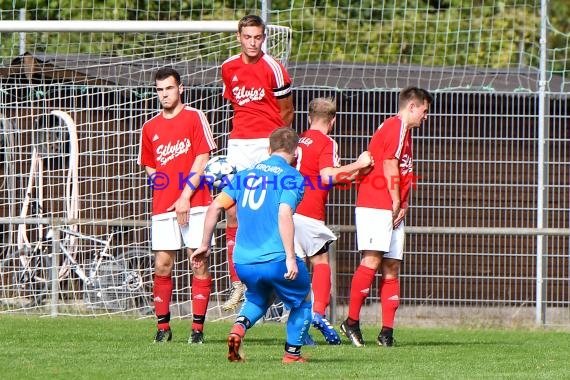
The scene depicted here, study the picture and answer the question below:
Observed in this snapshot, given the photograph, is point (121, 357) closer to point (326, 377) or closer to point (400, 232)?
point (326, 377)

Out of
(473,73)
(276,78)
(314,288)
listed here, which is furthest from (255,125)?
(473,73)

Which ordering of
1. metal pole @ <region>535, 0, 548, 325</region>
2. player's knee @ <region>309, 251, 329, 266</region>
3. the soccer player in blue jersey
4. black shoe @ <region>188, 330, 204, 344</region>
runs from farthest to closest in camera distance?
1. metal pole @ <region>535, 0, 548, 325</region>
2. player's knee @ <region>309, 251, 329, 266</region>
3. black shoe @ <region>188, 330, 204, 344</region>
4. the soccer player in blue jersey

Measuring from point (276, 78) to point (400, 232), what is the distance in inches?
63.1

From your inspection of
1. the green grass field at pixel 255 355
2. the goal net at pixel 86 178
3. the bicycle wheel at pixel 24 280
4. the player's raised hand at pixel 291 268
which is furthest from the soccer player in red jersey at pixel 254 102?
the bicycle wheel at pixel 24 280

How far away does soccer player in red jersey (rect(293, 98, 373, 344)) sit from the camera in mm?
9891

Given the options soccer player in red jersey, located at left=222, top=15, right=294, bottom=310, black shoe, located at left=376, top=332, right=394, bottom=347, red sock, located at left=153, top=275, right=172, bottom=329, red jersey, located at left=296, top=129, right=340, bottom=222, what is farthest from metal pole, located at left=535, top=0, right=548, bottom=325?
red sock, located at left=153, top=275, right=172, bottom=329

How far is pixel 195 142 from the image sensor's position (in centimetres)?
955

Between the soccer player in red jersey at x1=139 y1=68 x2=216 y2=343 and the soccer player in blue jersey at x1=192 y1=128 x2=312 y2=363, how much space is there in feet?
5.39

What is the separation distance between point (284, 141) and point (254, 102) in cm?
218

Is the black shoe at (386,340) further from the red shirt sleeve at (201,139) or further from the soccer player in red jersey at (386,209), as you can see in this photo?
the red shirt sleeve at (201,139)

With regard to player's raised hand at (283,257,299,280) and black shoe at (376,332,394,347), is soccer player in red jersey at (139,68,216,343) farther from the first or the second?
player's raised hand at (283,257,299,280)

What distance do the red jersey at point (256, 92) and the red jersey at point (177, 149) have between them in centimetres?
53

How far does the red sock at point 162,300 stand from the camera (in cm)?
959

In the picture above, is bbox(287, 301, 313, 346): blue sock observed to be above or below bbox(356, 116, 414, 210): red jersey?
below
